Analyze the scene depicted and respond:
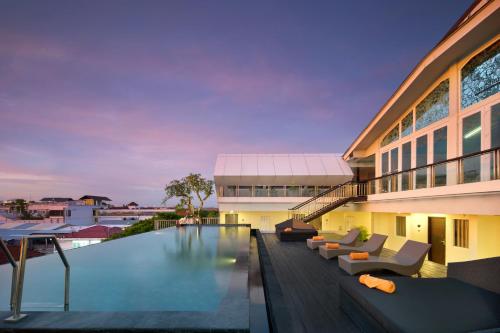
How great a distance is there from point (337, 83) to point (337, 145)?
1111 centimetres

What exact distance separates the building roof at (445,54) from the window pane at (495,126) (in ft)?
8.46

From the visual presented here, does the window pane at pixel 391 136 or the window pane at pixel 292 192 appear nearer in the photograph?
the window pane at pixel 391 136

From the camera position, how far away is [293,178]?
23.0 meters

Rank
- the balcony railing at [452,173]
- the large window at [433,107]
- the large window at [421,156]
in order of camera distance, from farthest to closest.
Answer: the large window at [433,107] < the large window at [421,156] < the balcony railing at [452,173]

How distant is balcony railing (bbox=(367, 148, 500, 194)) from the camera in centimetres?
738

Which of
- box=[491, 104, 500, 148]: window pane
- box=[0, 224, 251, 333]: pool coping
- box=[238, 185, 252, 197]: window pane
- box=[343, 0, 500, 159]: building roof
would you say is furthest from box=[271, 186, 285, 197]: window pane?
box=[0, 224, 251, 333]: pool coping

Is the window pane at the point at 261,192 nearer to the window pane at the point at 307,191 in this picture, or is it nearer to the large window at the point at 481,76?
the window pane at the point at 307,191

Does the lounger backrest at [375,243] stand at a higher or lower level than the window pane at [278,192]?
lower

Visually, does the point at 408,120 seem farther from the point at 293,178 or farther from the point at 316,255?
the point at 293,178

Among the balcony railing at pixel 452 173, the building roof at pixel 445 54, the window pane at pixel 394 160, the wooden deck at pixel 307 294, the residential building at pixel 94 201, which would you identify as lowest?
the residential building at pixel 94 201

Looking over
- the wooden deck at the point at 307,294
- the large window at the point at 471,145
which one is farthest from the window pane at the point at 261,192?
the large window at the point at 471,145

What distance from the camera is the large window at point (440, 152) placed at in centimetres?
948

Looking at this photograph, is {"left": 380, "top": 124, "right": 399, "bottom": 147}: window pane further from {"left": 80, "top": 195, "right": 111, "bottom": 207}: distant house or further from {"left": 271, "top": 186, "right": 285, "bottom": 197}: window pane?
{"left": 80, "top": 195, "right": 111, "bottom": 207}: distant house

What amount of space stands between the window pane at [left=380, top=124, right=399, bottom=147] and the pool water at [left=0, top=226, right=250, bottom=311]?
33.9 ft
